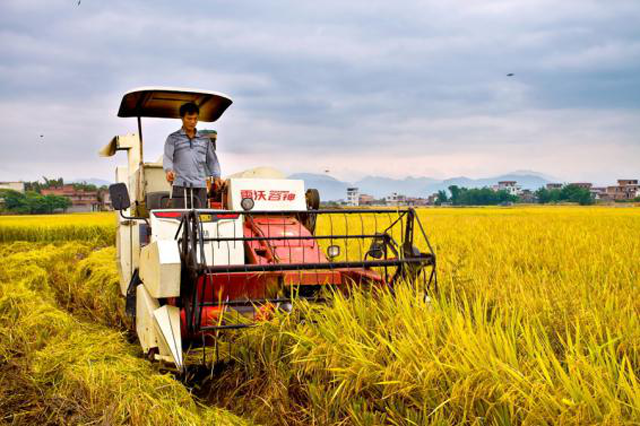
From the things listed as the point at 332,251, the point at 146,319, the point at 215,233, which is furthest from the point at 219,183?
the point at 146,319

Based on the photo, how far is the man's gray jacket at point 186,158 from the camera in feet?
20.5

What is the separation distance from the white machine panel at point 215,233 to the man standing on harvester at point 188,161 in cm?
56

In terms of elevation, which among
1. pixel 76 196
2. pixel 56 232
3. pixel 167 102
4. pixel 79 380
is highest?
pixel 76 196

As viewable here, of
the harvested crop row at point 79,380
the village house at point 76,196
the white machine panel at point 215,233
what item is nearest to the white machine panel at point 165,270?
the harvested crop row at point 79,380

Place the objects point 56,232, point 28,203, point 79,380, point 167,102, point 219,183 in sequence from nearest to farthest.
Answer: point 79,380, point 219,183, point 167,102, point 56,232, point 28,203

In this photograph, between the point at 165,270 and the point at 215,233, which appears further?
the point at 215,233

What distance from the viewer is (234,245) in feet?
18.1

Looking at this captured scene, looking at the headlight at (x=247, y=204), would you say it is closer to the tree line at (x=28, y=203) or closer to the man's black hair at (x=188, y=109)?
the man's black hair at (x=188, y=109)

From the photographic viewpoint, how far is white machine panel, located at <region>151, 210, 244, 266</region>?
5.50m

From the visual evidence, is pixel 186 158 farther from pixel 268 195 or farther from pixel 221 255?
pixel 221 255

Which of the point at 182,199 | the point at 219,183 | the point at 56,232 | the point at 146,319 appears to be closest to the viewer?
the point at 146,319

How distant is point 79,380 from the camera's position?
4.24 metres

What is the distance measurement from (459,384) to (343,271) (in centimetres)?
250

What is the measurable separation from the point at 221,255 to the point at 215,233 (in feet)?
0.75
